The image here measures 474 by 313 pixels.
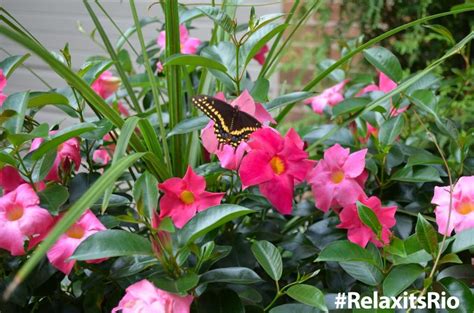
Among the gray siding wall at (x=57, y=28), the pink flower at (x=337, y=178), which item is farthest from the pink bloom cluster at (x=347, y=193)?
the gray siding wall at (x=57, y=28)

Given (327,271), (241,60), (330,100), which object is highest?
(241,60)

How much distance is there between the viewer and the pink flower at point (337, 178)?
736mm

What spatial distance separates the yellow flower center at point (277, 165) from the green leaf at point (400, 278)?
0.57 ft

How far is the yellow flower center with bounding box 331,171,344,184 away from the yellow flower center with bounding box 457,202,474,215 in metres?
0.13

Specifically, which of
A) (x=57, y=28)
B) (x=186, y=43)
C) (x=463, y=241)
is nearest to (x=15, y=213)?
(x=463, y=241)

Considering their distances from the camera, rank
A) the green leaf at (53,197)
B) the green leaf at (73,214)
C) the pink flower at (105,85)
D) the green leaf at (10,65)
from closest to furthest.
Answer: the green leaf at (73,214), the green leaf at (53,197), the green leaf at (10,65), the pink flower at (105,85)

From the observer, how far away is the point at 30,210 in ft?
2.16

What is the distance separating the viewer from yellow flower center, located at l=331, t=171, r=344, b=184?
29.7 inches

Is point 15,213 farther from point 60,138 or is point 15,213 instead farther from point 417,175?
point 417,175

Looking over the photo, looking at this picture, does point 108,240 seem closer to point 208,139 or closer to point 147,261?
point 147,261

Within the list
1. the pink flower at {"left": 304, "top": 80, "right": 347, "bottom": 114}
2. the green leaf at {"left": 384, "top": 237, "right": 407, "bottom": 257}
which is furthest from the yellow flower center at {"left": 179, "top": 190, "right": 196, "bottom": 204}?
the pink flower at {"left": 304, "top": 80, "right": 347, "bottom": 114}

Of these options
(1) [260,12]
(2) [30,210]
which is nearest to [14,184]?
(2) [30,210]

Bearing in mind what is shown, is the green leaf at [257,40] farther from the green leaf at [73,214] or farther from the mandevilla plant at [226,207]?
the green leaf at [73,214]

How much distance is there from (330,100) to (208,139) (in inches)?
15.8
